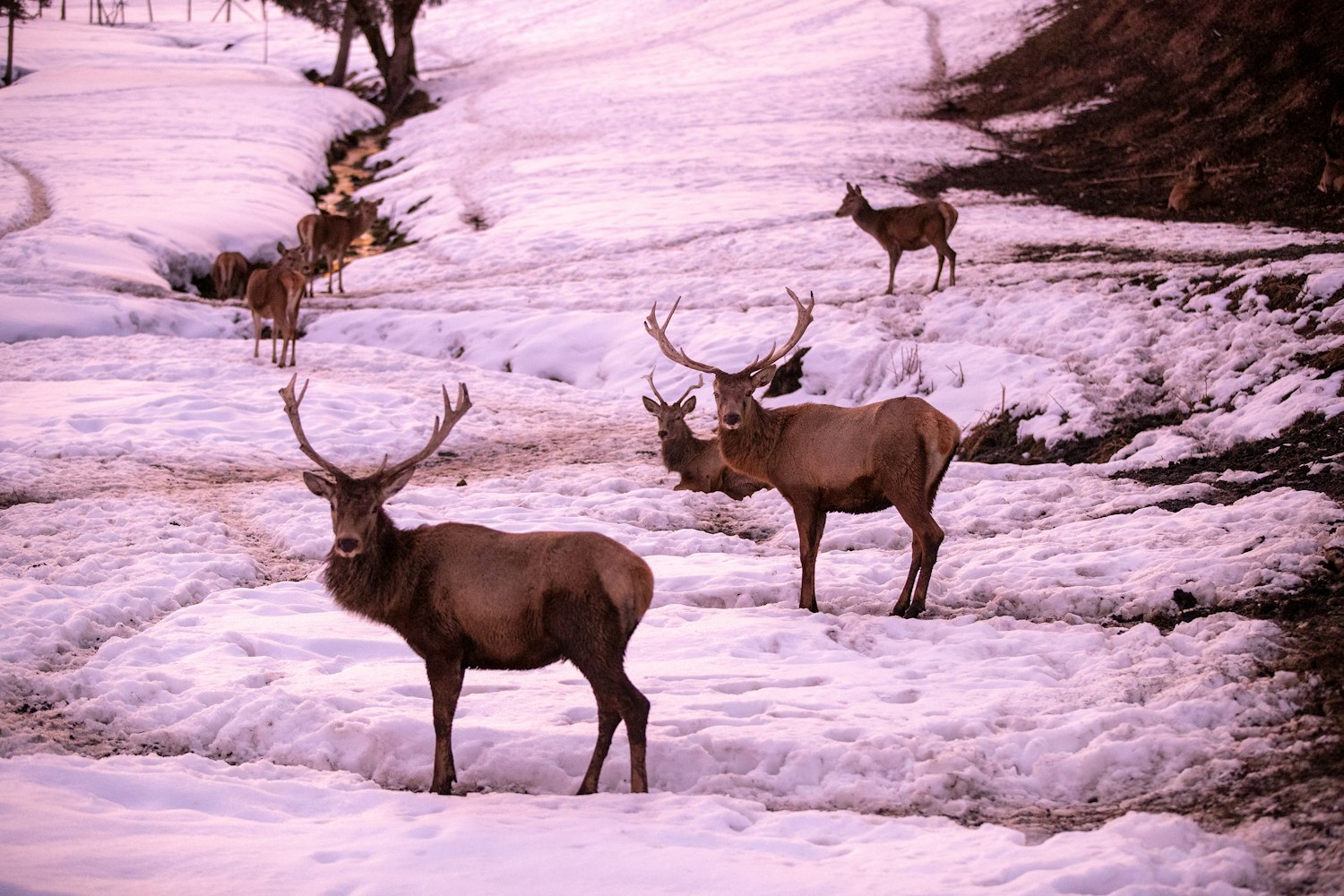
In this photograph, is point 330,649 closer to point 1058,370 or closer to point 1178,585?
point 1178,585

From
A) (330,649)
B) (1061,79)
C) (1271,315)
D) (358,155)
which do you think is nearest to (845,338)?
(1271,315)

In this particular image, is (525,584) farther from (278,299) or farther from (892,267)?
(892,267)

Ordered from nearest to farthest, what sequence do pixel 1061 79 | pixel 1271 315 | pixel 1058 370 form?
pixel 1271 315, pixel 1058 370, pixel 1061 79

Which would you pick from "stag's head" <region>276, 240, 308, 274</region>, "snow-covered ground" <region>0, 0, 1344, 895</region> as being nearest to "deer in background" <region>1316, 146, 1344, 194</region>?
Answer: "snow-covered ground" <region>0, 0, 1344, 895</region>

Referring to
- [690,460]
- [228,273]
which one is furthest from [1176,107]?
[228,273]

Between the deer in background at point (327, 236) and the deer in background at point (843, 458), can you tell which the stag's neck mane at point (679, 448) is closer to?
the deer in background at point (843, 458)

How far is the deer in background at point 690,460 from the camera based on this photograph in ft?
42.5

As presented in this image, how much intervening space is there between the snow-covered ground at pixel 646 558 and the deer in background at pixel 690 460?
1.16 ft

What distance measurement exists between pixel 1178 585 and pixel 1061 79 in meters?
29.5

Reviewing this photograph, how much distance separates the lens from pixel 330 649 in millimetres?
8633

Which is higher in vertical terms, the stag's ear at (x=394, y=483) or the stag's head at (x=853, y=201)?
the stag's head at (x=853, y=201)

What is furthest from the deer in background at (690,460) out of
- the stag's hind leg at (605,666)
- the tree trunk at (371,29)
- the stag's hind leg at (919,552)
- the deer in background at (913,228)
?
the tree trunk at (371,29)

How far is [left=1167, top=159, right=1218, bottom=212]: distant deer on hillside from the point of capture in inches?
815

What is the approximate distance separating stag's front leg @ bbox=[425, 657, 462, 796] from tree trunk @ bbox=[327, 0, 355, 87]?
137ft
